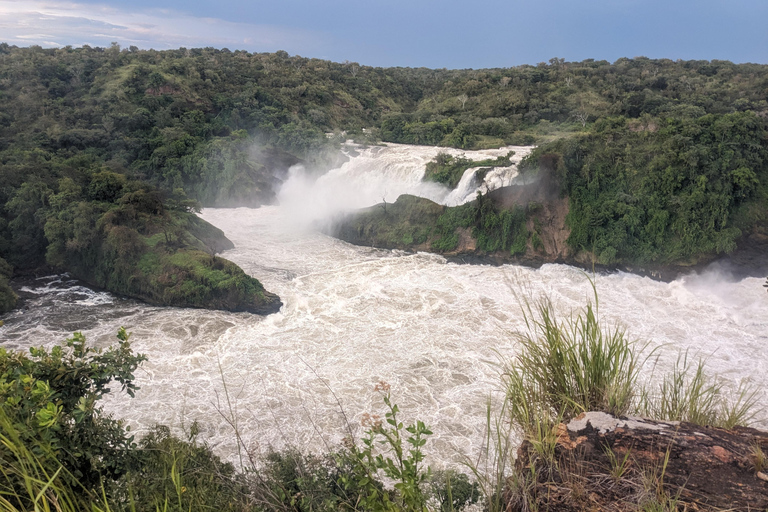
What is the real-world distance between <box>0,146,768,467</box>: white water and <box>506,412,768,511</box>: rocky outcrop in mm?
5371

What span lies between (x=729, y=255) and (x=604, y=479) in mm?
18025

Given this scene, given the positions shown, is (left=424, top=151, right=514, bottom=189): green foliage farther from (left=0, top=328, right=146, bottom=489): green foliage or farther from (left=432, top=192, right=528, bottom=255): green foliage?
(left=0, top=328, right=146, bottom=489): green foliage

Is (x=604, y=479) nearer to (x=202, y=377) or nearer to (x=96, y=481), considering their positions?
(x=96, y=481)

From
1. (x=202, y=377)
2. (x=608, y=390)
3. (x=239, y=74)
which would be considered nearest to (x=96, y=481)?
(x=608, y=390)

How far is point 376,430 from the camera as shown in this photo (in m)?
2.48

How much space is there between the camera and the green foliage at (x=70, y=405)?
290 cm

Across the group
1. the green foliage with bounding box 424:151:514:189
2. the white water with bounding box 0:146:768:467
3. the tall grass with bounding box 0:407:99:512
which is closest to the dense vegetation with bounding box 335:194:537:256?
the white water with bounding box 0:146:768:467

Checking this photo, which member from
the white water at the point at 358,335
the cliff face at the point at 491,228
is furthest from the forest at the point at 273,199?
the white water at the point at 358,335

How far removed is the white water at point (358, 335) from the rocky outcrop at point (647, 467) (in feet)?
17.6

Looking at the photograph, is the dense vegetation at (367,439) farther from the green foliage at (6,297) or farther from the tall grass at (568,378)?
the green foliage at (6,297)

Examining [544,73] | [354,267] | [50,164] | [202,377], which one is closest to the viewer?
[202,377]

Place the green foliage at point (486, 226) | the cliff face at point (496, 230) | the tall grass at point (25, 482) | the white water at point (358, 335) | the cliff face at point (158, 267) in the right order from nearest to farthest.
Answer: the tall grass at point (25, 482) → the white water at point (358, 335) → the cliff face at point (158, 267) → the cliff face at point (496, 230) → the green foliage at point (486, 226)

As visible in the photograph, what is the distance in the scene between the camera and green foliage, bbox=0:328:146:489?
9.50 feet

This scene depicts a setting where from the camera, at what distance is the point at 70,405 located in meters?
3.88
